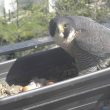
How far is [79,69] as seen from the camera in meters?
2.39

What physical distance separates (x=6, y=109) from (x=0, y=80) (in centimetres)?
63

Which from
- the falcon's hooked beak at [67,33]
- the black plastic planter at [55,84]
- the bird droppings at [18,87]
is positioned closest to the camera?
the black plastic planter at [55,84]

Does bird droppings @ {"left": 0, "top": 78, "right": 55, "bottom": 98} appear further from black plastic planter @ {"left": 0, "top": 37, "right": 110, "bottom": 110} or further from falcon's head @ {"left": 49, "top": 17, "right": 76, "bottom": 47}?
falcon's head @ {"left": 49, "top": 17, "right": 76, "bottom": 47}

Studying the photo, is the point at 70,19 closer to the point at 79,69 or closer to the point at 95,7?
the point at 79,69

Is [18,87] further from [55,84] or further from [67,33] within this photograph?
[55,84]

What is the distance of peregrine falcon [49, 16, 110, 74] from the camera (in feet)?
7.42

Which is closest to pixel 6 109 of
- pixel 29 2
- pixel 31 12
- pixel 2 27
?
pixel 2 27

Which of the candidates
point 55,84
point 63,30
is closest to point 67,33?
point 63,30

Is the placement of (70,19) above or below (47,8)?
above

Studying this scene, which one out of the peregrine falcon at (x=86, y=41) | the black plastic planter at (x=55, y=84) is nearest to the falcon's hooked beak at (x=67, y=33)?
the peregrine falcon at (x=86, y=41)

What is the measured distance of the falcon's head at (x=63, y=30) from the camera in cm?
221

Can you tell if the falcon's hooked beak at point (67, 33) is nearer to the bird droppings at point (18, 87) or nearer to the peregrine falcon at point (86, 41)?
the peregrine falcon at point (86, 41)

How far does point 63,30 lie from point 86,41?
0.15 meters

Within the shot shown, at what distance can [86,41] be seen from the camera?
2.29 meters
